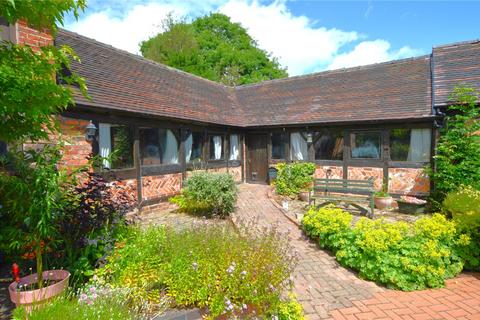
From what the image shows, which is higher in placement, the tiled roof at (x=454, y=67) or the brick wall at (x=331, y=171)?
the tiled roof at (x=454, y=67)

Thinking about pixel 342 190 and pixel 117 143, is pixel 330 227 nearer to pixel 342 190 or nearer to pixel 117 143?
pixel 342 190

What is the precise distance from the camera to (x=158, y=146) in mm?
9359

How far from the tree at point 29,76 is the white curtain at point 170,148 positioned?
6.89m

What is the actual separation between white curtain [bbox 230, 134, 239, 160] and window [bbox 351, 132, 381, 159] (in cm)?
568

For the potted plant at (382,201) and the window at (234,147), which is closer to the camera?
the potted plant at (382,201)

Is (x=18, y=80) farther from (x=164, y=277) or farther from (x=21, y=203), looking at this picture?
(x=164, y=277)

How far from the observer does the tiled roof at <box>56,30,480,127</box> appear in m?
8.85

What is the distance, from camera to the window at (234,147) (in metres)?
13.5

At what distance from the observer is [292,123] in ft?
40.0

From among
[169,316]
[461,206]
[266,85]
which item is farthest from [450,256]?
[266,85]

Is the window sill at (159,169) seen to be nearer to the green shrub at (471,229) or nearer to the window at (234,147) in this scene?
the window at (234,147)

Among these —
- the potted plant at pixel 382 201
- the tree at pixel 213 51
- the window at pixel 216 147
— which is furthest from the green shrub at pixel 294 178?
the tree at pixel 213 51

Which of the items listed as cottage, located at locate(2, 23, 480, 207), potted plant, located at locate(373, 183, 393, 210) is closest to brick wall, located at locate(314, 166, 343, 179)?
cottage, located at locate(2, 23, 480, 207)

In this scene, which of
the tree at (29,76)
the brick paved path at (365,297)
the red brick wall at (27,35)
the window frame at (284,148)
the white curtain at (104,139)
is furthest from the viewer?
the window frame at (284,148)
